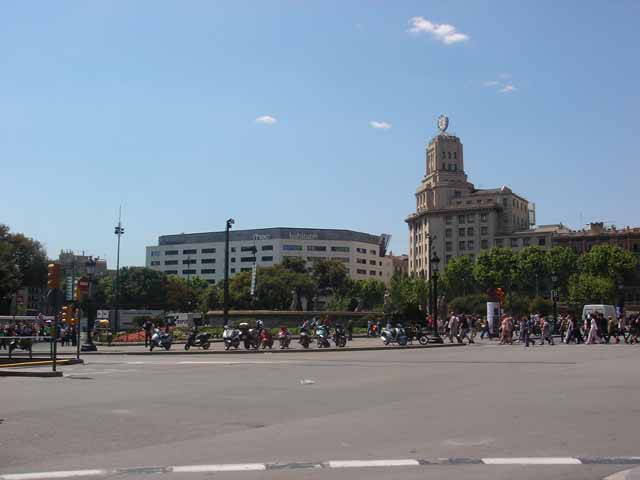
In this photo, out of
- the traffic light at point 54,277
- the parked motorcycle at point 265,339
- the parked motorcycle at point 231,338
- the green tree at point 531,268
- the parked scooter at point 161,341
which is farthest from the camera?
the green tree at point 531,268

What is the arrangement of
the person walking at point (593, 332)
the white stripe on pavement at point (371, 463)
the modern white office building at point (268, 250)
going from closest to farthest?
the white stripe on pavement at point (371, 463) → the person walking at point (593, 332) → the modern white office building at point (268, 250)

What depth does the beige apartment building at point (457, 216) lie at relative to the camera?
14400 centimetres

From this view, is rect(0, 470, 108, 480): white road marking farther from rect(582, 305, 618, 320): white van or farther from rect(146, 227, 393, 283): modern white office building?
rect(146, 227, 393, 283): modern white office building

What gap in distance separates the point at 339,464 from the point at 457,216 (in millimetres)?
142748

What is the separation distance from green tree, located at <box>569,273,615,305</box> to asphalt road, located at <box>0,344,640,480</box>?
306 feet

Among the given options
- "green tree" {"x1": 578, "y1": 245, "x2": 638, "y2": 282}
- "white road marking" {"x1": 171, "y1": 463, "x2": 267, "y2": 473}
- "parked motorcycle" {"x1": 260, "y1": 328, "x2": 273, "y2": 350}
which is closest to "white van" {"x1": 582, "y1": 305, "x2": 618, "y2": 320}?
"parked motorcycle" {"x1": 260, "y1": 328, "x2": 273, "y2": 350}

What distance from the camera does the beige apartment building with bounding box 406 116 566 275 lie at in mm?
144000

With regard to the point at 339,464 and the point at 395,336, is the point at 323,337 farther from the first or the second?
the point at 339,464

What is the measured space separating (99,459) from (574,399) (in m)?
8.47

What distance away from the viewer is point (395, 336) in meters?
39.7

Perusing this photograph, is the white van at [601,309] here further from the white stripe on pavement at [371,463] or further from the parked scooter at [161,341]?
the white stripe on pavement at [371,463]

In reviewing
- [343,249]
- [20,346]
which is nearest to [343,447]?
[20,346]

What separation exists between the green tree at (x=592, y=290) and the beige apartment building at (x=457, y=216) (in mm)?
27108

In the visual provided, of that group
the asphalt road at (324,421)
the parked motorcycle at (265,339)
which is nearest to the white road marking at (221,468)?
the asphalt road at (324,421)
